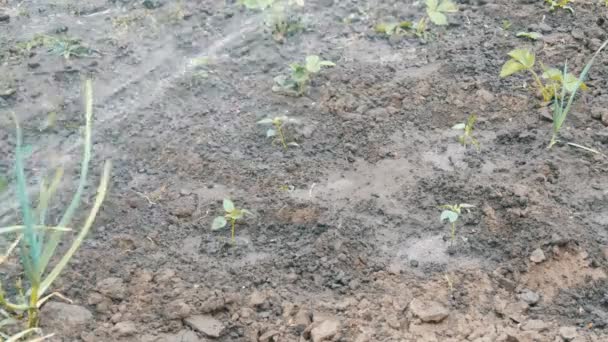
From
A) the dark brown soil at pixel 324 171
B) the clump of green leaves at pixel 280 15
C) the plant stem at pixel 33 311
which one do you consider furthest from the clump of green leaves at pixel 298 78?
the plant stem at pixel 33 311

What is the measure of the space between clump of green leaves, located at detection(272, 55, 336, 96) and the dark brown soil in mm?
Result: 70

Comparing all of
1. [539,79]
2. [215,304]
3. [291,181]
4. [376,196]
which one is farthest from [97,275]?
[539,79]

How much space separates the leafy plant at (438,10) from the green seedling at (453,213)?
4.35 feet

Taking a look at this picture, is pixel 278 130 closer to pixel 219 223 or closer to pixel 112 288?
pixel 219 223

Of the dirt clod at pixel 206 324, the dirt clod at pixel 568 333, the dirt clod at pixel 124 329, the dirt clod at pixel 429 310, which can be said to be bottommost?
the dirt clod at pixel 568 333

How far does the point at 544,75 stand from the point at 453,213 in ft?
3.24

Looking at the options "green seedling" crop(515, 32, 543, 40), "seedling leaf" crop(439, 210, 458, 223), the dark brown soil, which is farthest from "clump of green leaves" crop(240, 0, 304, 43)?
"seedling leaf" crop(439, 210, 458, 223)

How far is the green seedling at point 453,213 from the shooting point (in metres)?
2.62

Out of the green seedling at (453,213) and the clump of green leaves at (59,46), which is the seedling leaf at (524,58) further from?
the clump of green leaves at (59,46)

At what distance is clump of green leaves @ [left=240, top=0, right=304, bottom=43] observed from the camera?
12.4 ft

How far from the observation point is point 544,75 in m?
3.25

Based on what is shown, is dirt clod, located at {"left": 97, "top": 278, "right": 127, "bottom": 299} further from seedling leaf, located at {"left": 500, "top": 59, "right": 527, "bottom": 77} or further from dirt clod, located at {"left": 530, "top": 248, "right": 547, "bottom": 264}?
seedling leaf, located at {"left": 500, "top": 59, "right": 527, "bottom": 77}

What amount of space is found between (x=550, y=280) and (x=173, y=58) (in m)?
2.15

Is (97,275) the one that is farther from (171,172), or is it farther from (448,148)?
(448,148)
